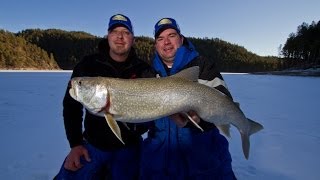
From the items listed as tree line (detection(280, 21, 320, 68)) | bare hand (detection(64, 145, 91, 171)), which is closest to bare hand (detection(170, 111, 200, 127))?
bare hand (detection(64, 145, 91, 171))

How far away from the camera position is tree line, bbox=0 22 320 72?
67700 mm

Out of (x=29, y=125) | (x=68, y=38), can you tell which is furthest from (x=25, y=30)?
(x=29, y=125)

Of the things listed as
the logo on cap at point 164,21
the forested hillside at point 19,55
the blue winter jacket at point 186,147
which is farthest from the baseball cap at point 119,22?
the forested hillside at point 19,55

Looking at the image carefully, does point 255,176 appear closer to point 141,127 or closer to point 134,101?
point 141,127

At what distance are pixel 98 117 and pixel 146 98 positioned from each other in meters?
0.96

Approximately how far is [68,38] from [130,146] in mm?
123754

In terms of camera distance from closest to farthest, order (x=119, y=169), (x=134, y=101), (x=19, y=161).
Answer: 1. (x=134, y=101)
2. (x=119, y=169)
3. (x=19, y=161)

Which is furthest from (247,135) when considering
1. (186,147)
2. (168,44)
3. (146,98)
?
(168,44)

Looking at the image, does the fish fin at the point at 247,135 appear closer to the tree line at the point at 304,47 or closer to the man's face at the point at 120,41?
the man's face at the point at 120,41

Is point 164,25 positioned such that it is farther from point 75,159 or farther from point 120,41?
point 75,159

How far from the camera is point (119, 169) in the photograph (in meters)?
3.54

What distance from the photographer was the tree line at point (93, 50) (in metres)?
67.7

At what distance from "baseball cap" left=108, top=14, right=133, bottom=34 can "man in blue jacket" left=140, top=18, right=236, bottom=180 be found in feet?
1.24

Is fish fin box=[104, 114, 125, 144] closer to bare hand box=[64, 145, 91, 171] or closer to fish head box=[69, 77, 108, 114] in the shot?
→ fish head box=[69, 77, 108, 114]
